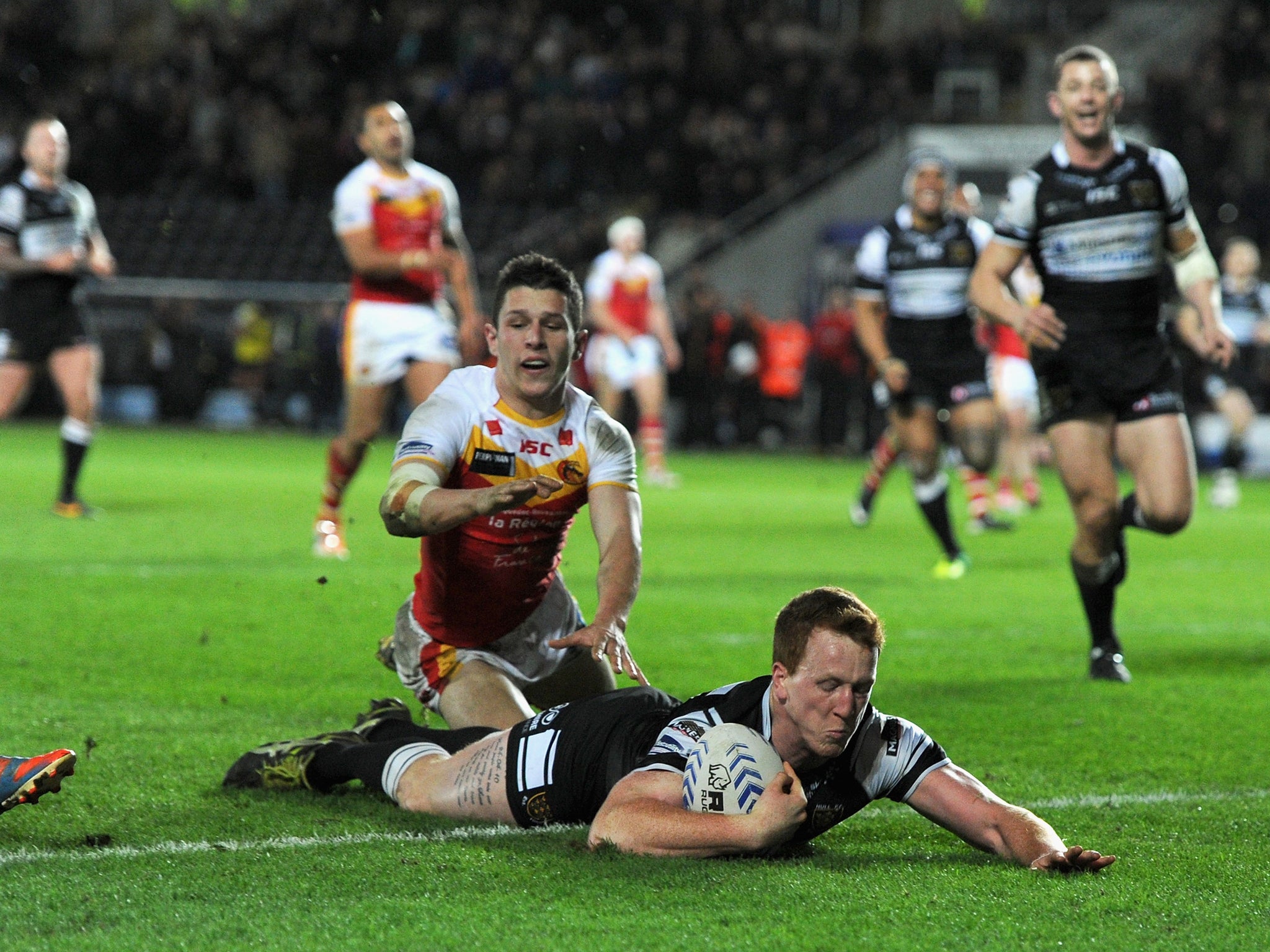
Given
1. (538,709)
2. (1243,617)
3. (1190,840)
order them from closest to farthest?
1. (1190,840)
2. (538,709)
3. (1243,617)

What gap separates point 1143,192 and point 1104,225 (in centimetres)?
18

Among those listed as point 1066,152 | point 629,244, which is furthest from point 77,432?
point 1066,152

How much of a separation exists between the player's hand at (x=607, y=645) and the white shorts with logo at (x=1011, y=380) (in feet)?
37.3

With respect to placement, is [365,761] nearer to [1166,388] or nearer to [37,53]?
[1166,388]

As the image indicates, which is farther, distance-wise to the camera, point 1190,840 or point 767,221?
point 767,221

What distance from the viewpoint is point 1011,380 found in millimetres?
15250

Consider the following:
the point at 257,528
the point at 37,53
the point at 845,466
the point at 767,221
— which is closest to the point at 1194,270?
the point at 257,528

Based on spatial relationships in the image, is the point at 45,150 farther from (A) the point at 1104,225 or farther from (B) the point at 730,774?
(B) the point at 730,774

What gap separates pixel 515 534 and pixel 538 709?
25.3 inches

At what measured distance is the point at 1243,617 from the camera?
28.0 feet

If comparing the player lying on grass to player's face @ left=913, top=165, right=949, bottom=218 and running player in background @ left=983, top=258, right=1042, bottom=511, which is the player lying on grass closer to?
player's face @ left=913, top=165, right=949, bottom=218

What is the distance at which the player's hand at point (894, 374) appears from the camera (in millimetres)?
Answer: 9984

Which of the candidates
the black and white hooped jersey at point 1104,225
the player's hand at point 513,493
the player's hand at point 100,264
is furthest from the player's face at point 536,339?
the player's hand at point 100,264

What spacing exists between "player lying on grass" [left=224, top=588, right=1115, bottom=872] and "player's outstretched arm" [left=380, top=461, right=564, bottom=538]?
1.67ft
